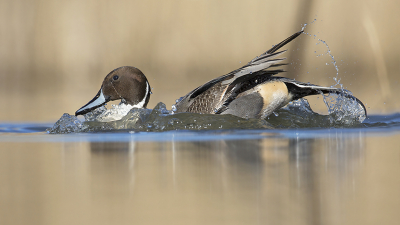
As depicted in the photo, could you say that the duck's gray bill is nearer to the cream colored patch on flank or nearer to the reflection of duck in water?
the reflection of duck in water

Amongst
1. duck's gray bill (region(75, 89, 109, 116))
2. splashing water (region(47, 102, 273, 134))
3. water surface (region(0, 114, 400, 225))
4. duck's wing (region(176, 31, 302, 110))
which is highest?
duck's wing (region(176, 31, 302, 110))

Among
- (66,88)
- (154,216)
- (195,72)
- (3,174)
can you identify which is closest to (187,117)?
(3,174)

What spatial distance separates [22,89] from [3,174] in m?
3.48

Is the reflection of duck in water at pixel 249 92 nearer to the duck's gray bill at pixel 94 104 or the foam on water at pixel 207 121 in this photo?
the foam on water at pixel 207 121

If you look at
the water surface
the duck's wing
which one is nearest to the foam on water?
the duck's wing

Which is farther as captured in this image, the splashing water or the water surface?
the splashing water

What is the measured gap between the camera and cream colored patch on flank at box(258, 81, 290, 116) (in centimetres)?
177

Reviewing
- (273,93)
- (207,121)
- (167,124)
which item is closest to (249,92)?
(273,93)

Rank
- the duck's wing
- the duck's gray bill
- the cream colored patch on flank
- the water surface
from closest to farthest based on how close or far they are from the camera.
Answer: the water surface → the duck's wing → the cream colored patch on flank → the duck's gray bill

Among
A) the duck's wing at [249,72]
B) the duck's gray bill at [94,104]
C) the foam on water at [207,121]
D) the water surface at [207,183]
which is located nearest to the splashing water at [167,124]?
the foam on water at [207,121]

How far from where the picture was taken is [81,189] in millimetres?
677

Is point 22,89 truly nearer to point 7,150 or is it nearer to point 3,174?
point 7,150

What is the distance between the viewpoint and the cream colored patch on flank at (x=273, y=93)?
1770 millimetres

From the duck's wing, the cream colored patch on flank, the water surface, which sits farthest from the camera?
the cream colored patch on flank
